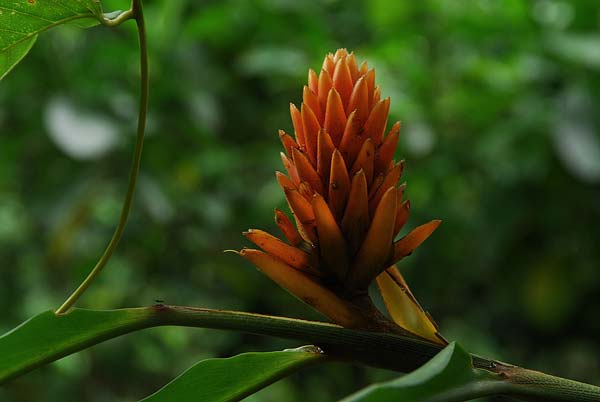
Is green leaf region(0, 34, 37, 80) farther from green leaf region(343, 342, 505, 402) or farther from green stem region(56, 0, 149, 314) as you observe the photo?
green leaf region(343, 342, 505, 402)

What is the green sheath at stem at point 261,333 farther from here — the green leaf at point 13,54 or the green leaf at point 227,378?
the green leaf at point 13,54

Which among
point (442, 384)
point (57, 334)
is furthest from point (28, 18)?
point (442, 384)

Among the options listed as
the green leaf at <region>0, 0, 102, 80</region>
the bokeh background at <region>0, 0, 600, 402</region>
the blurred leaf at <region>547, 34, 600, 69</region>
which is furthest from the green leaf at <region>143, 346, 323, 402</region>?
the blurred leaf at <region>547, 34, 600, 69</region>

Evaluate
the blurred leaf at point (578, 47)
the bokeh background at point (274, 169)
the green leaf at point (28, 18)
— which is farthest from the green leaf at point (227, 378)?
the blurred leaf at point (578, 47)

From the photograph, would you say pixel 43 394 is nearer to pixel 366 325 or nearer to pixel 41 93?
pixel 41 93

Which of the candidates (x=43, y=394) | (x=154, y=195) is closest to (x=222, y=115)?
(x=154, y=195)

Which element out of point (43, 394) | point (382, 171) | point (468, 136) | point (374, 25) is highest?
point (374, 25)
